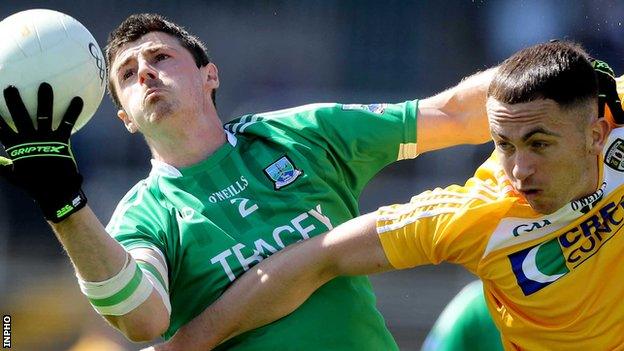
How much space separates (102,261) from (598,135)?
5.26 feet

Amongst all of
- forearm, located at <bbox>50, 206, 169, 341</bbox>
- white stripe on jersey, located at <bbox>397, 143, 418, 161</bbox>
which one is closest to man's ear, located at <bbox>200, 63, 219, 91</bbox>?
white stripe on jersey, located at <bbox>397, 143, 418, 161</bbox>

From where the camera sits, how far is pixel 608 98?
3.52m

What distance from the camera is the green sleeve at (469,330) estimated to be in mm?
4379

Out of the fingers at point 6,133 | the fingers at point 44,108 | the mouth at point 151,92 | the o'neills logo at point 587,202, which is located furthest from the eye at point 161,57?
the o'neills logo at point 587,202

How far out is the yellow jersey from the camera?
3.44 metres

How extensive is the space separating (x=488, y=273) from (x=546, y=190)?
366mm

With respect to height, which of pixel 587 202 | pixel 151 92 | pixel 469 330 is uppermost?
pixel 587 202

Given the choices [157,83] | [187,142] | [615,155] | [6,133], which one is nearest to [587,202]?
[615,155]

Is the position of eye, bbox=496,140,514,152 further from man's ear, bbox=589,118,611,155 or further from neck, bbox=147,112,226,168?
neck, bbox=147,112,226,168

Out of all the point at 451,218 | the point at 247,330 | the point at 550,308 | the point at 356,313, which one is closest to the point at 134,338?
the point at 247,330

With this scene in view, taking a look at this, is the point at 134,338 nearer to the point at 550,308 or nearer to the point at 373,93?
the point at 550,308

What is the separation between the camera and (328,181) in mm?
4258

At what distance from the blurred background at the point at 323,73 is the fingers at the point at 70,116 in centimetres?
486

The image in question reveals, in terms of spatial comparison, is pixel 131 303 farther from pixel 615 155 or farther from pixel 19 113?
pixel 615 155
